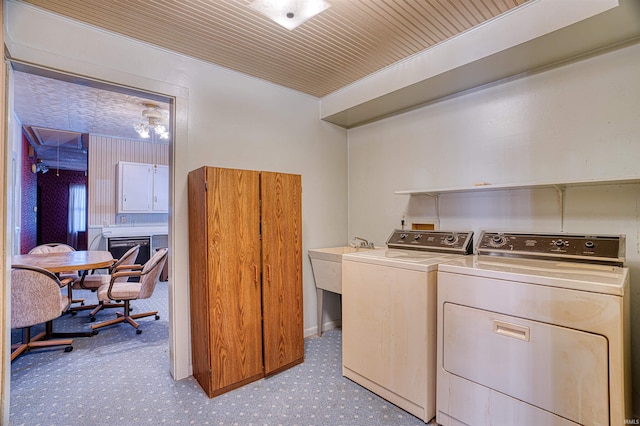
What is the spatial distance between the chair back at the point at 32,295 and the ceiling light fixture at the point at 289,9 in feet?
9.21

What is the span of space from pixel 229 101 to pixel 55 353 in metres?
2.91

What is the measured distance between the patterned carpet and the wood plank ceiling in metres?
2.61

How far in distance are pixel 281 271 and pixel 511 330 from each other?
1638 mm

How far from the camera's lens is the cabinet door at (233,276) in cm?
213

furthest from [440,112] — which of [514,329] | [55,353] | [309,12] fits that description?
[55,353]

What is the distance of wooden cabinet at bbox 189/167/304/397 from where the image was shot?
213 cm

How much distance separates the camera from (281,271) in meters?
2.50

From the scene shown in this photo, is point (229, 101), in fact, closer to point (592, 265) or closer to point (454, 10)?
point (454, 10)

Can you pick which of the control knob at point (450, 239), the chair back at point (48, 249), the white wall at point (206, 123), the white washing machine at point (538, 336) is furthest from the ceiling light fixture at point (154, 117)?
the white washing machine at point (538, 336)

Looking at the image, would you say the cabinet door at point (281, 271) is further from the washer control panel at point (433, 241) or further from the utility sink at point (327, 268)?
the washer control panel at point (433, 241)

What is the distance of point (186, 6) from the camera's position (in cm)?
185

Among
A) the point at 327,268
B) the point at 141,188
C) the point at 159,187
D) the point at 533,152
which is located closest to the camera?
the point at 533,152

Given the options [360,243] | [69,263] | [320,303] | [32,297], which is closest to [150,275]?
[69,263]

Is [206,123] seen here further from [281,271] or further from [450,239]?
[450,239]
